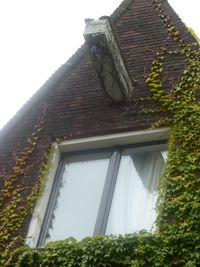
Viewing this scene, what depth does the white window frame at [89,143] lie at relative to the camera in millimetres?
8227

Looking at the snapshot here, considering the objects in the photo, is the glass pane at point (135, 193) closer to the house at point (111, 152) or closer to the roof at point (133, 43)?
the house at point (111, 152)

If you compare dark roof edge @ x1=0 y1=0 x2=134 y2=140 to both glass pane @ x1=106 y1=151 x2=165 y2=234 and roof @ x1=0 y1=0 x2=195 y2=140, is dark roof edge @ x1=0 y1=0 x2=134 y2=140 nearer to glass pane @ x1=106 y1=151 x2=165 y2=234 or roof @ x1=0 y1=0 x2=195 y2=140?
roof @ x1=0 y1=0 x2=195 y2=140

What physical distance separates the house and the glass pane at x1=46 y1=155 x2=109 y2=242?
0.05ft

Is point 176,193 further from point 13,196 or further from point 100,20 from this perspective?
point 100,20

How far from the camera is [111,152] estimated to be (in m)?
8.84

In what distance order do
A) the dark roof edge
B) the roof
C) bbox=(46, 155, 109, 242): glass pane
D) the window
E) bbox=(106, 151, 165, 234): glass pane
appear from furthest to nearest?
1. the roof
2. the dark roof edge
3. bbox=(46, 155, 109, 242): glass pane
4. the window
5. bbox=(106, 151, 165, 234): glass pane

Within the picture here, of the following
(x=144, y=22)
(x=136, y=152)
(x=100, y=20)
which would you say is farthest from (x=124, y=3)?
(x=136, y=152)

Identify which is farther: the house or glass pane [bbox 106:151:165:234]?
glass pane [bbox 106:151:165:234]

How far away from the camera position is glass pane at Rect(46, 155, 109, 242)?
797cm

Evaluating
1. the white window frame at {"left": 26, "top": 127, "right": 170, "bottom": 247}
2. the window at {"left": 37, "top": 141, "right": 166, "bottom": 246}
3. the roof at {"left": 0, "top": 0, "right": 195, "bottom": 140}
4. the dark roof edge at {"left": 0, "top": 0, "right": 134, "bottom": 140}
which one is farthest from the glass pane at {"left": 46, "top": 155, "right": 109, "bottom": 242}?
→ the roof at {"left": 0, "top": 0, "right": 195, "bottom": 140}

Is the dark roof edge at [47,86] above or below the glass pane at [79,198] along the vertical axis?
above

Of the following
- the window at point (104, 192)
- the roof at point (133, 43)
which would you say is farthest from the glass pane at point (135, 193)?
the roof at point (133, 43)

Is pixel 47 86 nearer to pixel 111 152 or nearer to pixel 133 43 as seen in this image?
pixel 133 43

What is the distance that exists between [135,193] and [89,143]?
3.99ft
